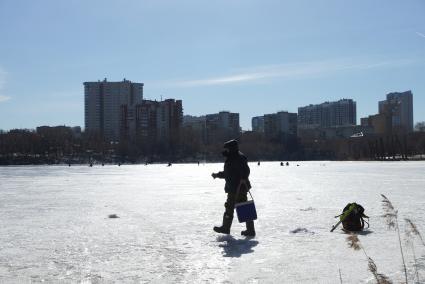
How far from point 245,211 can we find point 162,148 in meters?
159

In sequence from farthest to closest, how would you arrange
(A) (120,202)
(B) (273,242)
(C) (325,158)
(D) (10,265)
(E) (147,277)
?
1. (C) (325,158)
2. (A) (120,202)
3. (B) (273,242)
4. (D) (10,265)
5. (E) (147,277)

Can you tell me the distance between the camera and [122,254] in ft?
25.0

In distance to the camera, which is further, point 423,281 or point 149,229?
point 149,229

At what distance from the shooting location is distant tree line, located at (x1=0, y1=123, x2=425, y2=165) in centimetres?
15012

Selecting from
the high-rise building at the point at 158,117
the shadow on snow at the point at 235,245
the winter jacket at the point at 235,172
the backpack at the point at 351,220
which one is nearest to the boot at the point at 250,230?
the shadow on snow at the point at 235,245

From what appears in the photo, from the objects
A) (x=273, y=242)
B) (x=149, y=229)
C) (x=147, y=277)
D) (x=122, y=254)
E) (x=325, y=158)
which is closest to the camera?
(x=147, y=277)

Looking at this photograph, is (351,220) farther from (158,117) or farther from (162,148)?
(158,117)

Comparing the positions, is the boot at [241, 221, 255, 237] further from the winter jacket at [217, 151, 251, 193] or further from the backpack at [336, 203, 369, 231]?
the backpack at [336, 203, 369, 231]

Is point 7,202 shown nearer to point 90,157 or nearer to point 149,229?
point 149,229

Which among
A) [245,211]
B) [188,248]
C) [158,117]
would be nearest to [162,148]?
[158,117]

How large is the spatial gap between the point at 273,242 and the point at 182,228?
90.9 inches

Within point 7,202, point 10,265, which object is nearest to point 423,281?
point 10,265

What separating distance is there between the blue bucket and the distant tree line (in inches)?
5081

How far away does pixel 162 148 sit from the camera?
16725 centimetres
